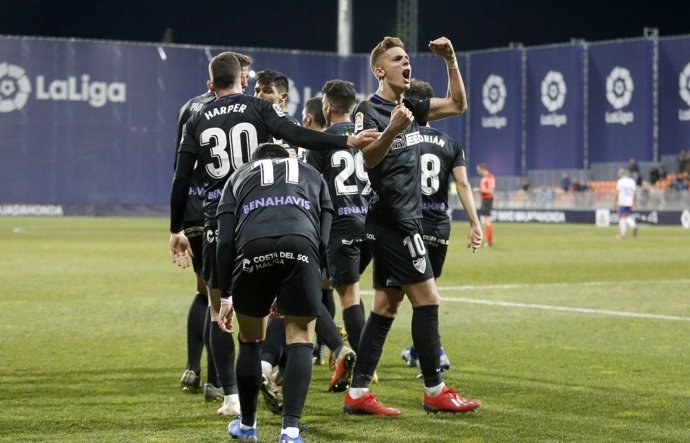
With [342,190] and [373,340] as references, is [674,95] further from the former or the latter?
[373,340]

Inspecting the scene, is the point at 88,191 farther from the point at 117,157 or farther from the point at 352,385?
the point at 352,385

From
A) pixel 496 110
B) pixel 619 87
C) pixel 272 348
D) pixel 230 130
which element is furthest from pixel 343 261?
pixel 496 110

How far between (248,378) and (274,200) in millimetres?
998

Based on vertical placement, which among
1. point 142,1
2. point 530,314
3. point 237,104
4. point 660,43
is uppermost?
point 142,1

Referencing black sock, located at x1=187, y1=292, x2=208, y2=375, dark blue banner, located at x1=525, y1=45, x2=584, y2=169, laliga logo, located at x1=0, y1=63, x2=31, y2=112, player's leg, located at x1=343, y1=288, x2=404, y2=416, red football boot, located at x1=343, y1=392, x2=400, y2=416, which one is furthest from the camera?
dark blue banner, located at x1=525, y1=45, x2=584, y2=169

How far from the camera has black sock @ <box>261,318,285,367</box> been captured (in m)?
8.44

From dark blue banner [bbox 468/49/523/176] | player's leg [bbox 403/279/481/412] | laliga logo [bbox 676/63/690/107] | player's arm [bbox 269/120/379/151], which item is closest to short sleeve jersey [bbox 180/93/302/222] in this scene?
player's arm [bbox 269/120/379/151]

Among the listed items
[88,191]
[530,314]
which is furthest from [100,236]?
[530,314]

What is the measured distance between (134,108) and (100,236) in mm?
19393

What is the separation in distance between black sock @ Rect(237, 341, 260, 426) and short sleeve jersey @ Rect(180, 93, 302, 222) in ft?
4.27

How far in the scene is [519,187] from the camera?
5319 centimetres

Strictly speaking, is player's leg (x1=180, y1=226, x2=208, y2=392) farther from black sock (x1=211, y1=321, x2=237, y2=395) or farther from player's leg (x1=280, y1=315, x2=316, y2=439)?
player's leg (x1=280, y1=315, x2=316, y2=439)

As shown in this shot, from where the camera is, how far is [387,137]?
6.77 meters

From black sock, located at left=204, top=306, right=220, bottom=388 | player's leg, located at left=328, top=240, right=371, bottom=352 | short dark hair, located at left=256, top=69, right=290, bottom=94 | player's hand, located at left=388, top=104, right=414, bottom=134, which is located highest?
short dark hair, located at left=256, top=69, right=290, bottom=94
